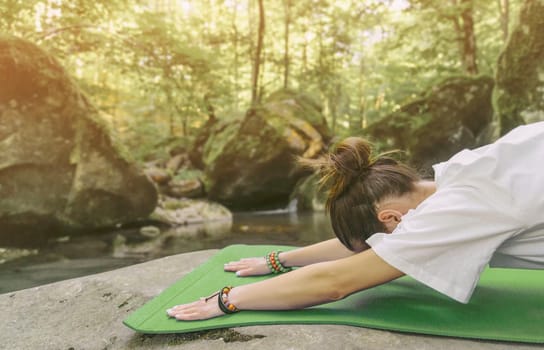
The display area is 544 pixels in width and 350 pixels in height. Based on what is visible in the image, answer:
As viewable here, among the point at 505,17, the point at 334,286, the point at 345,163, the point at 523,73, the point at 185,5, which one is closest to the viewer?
the point at 334,286

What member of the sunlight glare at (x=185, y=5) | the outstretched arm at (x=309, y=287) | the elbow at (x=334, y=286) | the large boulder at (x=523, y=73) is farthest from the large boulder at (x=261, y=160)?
the sunlight glare at (x=185, y=5)

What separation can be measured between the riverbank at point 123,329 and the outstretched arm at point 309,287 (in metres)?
0.10

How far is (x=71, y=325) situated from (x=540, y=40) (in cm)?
770

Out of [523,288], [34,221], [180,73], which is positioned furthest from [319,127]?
[523,288]

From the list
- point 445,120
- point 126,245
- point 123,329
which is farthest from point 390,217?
point 445,120

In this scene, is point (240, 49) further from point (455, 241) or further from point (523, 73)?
point (455, 241)

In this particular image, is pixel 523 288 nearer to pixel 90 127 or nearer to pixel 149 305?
pixel 149 305

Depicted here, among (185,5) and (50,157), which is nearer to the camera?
(50,157)

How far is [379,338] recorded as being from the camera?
1.36 metres

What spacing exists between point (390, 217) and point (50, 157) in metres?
5.67

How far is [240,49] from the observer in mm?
17469

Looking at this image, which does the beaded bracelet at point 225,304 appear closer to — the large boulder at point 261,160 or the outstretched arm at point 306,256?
the outstretched arm at point 306,256

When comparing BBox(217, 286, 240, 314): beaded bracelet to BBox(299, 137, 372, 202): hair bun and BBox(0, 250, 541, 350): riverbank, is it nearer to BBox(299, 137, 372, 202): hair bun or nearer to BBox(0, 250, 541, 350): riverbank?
BBox(0, 250, 541, 350): riverbank

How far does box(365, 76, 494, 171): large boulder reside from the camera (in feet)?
31.0
